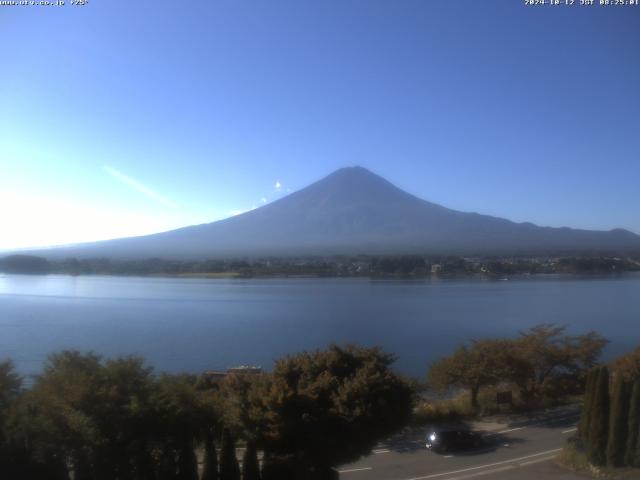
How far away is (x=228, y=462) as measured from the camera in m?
5.82

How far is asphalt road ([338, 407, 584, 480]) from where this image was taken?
748 centimetres

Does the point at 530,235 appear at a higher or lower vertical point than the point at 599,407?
higher

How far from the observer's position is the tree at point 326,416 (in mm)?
5965

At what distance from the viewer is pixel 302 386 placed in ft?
20.6

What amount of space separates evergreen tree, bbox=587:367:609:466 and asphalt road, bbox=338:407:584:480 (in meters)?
0.39

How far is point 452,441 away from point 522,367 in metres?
4.24

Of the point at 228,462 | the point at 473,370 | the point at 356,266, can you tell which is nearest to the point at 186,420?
the point at 228,462

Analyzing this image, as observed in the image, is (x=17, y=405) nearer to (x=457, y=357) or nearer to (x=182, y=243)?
(x=457, y=357)

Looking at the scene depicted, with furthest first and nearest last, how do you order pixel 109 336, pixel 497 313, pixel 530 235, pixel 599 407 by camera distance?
pixel 530 235 < pixel 497 313 < pixel 109 336 < pixel 599 407

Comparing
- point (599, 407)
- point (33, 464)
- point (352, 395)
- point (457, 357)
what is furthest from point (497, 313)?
point (33, 464)

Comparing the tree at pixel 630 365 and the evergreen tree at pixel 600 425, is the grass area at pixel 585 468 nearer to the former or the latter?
the evergreen tree at pixel 600 425

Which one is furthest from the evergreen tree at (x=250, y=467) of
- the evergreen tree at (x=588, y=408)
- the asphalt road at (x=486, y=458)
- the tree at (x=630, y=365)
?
the tree at (x=630, y=365)

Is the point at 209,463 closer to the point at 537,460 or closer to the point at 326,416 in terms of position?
the point at 326,416

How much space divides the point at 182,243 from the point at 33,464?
6980 centimetres
